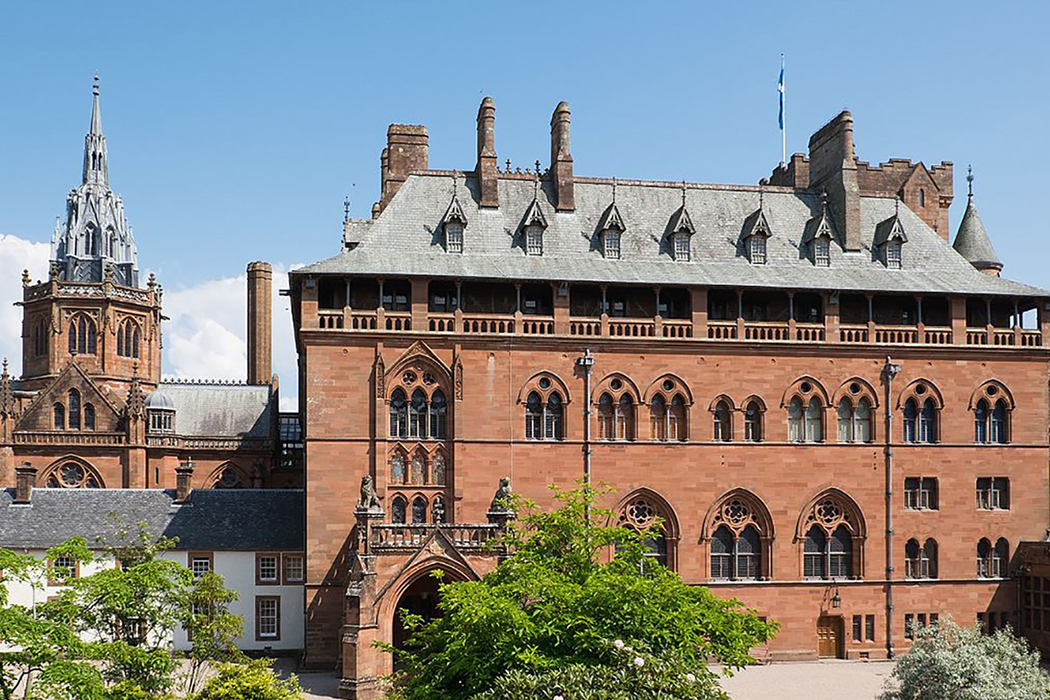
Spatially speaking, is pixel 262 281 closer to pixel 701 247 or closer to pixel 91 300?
pixel 91 300

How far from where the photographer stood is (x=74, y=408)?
73.0m

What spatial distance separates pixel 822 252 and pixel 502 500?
19.6 m

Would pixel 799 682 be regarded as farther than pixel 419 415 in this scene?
No

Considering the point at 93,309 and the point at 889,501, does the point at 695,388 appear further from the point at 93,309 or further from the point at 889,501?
the point at 93,309

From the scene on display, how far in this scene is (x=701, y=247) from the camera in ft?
172

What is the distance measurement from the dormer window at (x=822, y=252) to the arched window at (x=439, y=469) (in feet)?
62.3

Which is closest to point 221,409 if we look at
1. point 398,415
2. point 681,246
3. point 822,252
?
point 398,415

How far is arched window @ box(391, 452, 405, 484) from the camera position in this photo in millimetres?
47250

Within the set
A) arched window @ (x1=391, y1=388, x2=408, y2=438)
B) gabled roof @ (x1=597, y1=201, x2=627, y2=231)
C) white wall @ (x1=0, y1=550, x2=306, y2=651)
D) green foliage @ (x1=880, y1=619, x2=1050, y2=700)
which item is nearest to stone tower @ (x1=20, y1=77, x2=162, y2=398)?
white wall @ (x1=0, y1=550, x2=306, y2=651)

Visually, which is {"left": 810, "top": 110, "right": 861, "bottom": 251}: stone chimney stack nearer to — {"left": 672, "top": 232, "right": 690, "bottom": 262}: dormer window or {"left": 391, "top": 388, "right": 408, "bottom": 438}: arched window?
{"left": 672, "top": 232, "right": 690, "bottom": 262}: dormer window

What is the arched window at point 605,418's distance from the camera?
4891 cm

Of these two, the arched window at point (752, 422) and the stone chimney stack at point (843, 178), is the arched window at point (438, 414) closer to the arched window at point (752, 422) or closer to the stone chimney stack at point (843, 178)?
the arched window at point (752, 422)

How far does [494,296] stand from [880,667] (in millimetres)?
22000

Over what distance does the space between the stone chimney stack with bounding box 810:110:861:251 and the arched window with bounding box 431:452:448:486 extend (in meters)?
21.0
